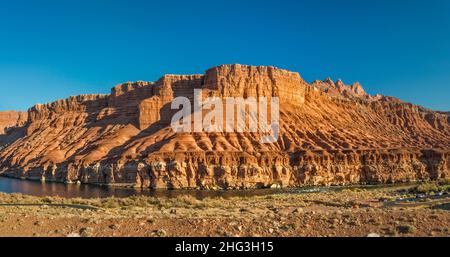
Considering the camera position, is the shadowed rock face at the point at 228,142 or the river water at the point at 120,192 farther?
the shadowed rock face at the point at 228,142

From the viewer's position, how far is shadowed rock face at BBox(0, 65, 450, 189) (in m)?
69.8

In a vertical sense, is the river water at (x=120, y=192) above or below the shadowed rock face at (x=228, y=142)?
below

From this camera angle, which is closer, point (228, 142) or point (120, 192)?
point (120, 192)

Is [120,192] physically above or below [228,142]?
below

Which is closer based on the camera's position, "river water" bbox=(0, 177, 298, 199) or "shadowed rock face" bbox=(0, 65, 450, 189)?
"river water" bbox=(0, 177, 298, 199)

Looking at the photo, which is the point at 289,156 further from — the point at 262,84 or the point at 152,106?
the point at 152,106

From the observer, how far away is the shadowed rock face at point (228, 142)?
229 ft

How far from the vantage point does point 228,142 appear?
79.3 meters

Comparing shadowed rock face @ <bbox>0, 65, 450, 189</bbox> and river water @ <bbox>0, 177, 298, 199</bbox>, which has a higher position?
shadowed rock face @ <bbox>0, 65, 450, 189</bbox>

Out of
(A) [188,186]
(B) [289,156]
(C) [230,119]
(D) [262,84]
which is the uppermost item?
(D) [262,84]

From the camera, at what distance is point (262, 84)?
105 m
